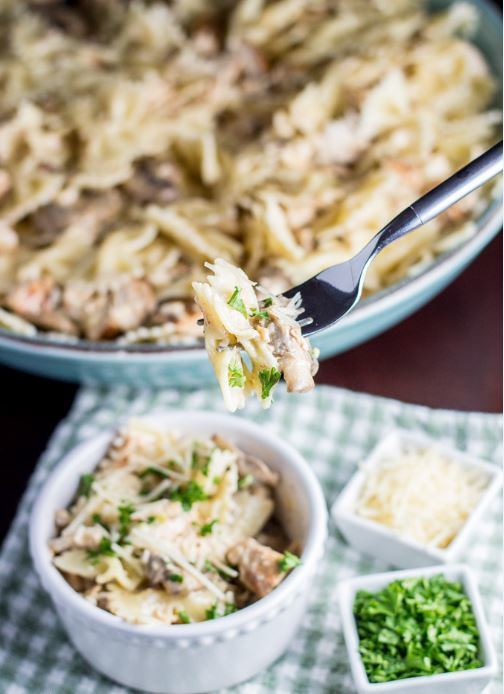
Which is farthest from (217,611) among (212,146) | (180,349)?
(212,146)

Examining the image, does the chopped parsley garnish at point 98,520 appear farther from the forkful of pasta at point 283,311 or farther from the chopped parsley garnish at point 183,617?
the forkful of pasta at point 283,311

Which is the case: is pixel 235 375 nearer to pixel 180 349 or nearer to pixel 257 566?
pixel 257 566

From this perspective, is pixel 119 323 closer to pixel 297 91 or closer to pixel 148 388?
pixel 148 388

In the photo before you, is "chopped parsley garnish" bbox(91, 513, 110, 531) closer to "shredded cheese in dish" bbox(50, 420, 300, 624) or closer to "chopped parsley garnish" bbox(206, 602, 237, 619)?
"shredded cheese in dish" bbox(50, 420, 300, 624)

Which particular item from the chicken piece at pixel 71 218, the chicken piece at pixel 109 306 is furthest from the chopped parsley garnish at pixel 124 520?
the chicken piece at pixel 71 218

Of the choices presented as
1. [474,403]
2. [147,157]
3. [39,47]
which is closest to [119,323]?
[147,157]

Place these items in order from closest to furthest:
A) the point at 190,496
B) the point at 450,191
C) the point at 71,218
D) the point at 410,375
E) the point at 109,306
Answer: the point at 450,191, the point at 190,496, the point at 109,306, the point at 410,375, the point at 71,218

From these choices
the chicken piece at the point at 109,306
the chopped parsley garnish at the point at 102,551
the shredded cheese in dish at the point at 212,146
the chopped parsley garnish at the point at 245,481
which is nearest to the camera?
the chopped parsley garnish at the point at 102,551

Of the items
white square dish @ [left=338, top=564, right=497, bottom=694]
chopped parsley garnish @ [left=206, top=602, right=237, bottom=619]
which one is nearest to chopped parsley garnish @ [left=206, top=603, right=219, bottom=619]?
chopped parsley garnish @ [left=206, top=602, right=237, bottom=619]
